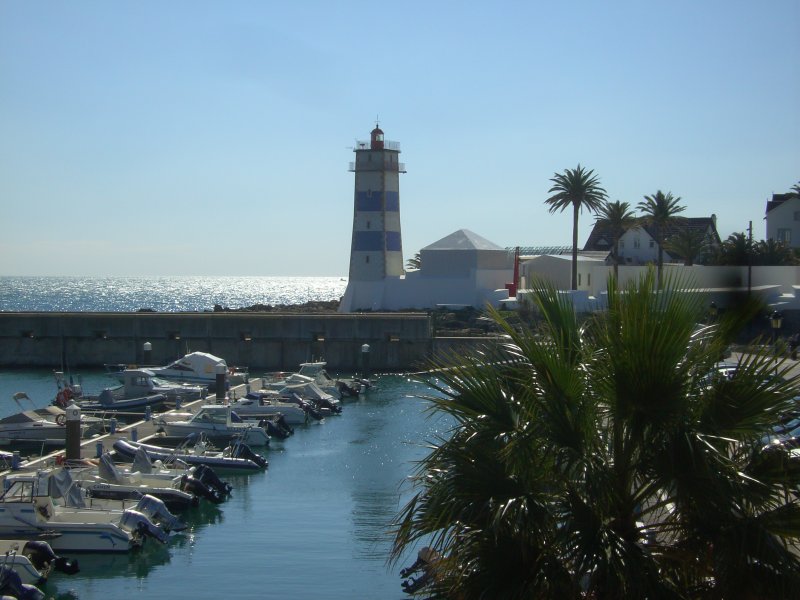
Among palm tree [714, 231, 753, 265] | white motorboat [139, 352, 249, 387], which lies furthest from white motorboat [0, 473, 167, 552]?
palm tree [714, 231, 753, 265]

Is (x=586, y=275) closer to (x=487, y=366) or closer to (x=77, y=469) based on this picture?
(x=77, y=469)

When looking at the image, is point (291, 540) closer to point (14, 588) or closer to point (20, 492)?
point (20, 492)

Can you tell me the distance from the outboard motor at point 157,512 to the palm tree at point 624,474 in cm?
1674

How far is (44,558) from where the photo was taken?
19.6 metres

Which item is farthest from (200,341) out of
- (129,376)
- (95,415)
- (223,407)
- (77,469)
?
(77,469)

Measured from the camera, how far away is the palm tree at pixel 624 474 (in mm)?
6598

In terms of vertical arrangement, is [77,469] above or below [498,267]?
below

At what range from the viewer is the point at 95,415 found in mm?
39219

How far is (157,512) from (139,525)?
3.43 feet

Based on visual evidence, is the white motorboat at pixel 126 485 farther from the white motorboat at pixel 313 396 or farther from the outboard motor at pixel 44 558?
the white motorboat at pixel 313 396

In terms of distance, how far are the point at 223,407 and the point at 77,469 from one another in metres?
10.9

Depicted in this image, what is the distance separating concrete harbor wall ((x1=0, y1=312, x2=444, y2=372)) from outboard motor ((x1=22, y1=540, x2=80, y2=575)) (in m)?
38.6

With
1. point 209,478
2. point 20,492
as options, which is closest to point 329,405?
point 209,478

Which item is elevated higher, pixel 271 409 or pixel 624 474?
pixel 624 474
